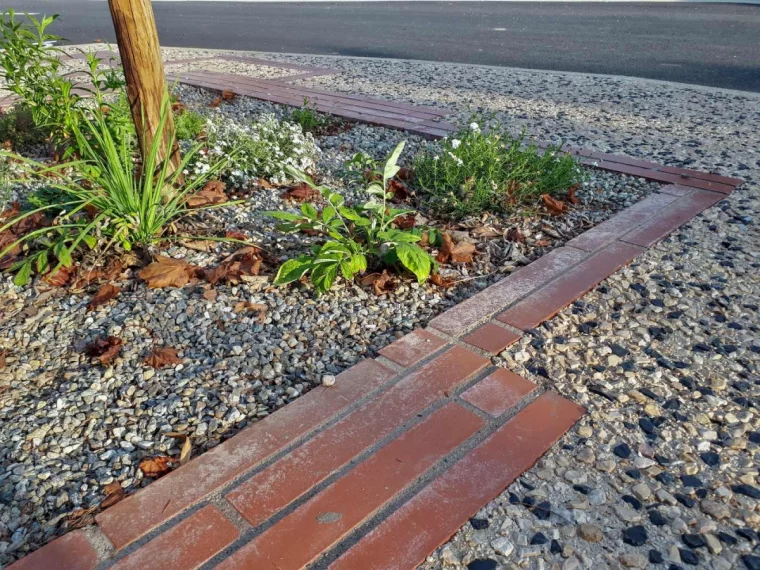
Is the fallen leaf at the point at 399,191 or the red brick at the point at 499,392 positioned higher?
the fallen leaf at the point at 399,191

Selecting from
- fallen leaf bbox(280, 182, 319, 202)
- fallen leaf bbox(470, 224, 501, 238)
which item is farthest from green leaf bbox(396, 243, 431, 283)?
fallen leaf bbox(280, 182, 319, 202)

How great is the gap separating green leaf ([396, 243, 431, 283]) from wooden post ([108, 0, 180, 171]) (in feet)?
4.30

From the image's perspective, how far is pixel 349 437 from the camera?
1.87 meters

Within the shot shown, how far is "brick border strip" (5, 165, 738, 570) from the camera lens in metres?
1.55

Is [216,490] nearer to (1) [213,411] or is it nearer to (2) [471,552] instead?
(1) [213,411]

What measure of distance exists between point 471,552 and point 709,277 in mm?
1834

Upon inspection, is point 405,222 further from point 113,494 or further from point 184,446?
point 113,494

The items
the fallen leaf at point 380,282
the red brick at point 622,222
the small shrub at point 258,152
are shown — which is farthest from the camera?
the small shrub at point 258,152

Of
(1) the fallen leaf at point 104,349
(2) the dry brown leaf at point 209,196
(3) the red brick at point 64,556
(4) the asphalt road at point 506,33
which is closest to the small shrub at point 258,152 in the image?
(2) the dry brown leaf at point 209,196

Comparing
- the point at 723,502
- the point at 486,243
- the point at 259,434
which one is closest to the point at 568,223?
the point at 486,243

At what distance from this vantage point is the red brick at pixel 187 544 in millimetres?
1511

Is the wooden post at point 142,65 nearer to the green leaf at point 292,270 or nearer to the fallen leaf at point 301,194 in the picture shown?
the fallen leaf at point 301,194

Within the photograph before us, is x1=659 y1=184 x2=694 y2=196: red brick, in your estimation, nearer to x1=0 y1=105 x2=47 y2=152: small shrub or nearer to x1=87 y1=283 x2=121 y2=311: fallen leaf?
x1=87 y1=283 x2=121 y2=311: fallen leaf

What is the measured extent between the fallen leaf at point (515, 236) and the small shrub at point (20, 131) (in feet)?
10.5
